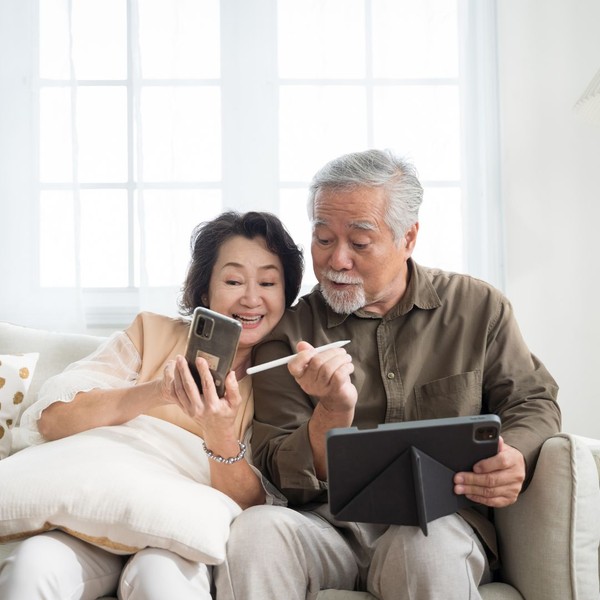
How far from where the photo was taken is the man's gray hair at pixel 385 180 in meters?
1.75

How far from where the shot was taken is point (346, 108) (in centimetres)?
268

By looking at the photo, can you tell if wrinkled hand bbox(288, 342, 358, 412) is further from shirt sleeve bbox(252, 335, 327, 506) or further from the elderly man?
shirt sleeve bbox(252, 335, 327, 506)

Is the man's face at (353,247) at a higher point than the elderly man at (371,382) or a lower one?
higher

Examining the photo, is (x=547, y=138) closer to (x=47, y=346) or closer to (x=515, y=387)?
(x=515, y=387)

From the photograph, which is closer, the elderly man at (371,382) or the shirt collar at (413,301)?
the elderly man at (371,382)

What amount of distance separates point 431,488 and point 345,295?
55 cm

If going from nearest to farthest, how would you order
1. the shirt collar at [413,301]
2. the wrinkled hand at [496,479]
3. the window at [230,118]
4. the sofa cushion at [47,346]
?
the wrinkled hand at [496,479] < the shirt collar at [413,301] < the sofa cushion at [47,346] < the window at [230,118]

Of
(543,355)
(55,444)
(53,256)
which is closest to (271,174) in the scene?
(53,256)

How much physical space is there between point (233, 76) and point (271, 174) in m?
0.36

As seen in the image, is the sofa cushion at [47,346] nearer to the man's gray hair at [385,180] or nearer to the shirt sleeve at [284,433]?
the shirt sleeve at [284,433]

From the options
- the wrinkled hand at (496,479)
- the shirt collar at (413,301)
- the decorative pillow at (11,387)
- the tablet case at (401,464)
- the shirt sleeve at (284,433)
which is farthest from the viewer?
the decorative pillow at (11,387)

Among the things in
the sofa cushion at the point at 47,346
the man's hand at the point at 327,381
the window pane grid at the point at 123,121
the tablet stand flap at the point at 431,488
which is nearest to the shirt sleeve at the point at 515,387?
the tablet stand flap at the point at 431,488

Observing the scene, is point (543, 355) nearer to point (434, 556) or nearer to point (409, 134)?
point (409, 134)

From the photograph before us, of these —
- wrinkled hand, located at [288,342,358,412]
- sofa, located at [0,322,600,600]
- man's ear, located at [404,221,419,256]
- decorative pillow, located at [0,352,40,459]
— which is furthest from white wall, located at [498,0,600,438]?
decorative pillow, located at [0,352,40,459]
